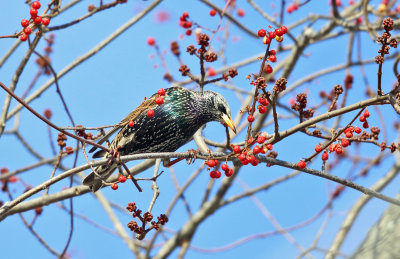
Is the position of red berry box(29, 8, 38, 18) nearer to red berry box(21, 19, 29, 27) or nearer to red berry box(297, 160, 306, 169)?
red berry box(21, 19, 29, 27)

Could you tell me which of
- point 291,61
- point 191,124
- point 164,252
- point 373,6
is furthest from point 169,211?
point 373,6

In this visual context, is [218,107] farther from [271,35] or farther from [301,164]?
[271,35]

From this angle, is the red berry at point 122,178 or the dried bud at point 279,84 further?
the red berry at point 122,178

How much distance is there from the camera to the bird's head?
4.39 meters

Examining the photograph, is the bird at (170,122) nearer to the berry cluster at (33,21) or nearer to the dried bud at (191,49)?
the dried bud at (191,49)

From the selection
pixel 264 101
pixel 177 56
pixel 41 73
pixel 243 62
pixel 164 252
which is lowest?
pixel 264 101

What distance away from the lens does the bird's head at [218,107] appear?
14.4ft

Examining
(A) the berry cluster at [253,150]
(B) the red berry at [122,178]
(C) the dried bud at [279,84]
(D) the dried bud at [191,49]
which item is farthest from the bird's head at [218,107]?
(C) the dried bud at [279,84]

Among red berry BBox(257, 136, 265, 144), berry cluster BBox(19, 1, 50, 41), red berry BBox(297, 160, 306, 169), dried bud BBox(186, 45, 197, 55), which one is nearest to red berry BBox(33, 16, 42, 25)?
berry cluster BBox(19, 1, 50, 41)

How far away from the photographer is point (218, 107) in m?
4.43

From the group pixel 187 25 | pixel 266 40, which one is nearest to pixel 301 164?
pixel 266 40

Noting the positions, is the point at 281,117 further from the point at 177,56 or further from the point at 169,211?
the point at 177,56

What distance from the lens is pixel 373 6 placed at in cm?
546

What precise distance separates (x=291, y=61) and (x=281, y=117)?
136 centimetres
